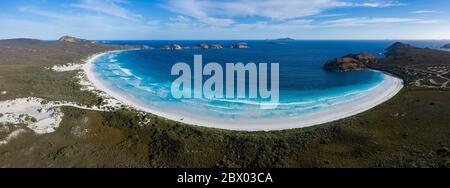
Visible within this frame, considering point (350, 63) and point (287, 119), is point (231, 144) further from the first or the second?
point (350, 63)

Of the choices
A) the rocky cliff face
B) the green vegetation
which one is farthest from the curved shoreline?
the rocky cliff face

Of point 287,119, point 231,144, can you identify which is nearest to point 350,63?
point 287,119

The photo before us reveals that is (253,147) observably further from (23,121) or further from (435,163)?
(23,121)

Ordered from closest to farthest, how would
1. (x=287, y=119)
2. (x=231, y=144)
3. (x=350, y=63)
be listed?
(x=231, y=144) → (x=287, y=119) → (x=350, y=63)

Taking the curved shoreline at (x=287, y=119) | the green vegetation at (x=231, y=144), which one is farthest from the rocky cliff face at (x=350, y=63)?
the green vegetation at (x=231, y=144)
